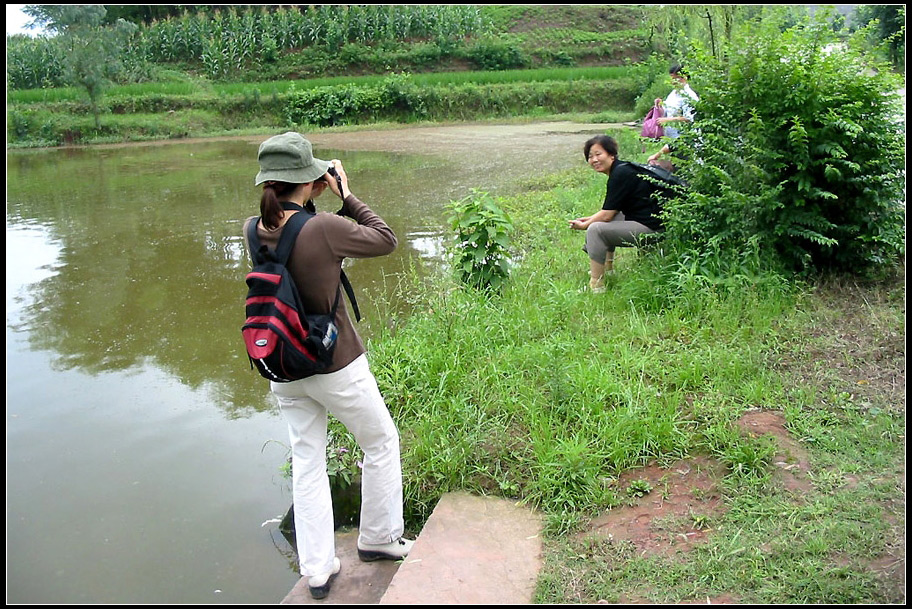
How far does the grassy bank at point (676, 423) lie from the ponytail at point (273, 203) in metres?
1.43

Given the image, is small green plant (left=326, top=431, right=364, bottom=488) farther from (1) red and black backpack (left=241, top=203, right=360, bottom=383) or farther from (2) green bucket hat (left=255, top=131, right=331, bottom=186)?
(2) green bucket hat (left=255, top=131, right=331, bottom=186)

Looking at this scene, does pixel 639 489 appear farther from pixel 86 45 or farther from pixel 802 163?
pixel 86 45

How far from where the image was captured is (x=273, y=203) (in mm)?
2725

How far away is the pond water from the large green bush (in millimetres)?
2425

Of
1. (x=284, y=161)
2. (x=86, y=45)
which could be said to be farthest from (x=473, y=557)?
(x=86, y=45)

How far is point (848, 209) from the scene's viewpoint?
5.12 metres

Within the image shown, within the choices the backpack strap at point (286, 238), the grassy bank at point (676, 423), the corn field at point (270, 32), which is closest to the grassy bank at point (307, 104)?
the corn field at point (270, 32)

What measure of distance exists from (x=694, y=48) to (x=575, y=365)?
2819 millimetres

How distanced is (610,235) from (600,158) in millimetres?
555

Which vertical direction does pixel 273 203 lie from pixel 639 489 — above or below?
above

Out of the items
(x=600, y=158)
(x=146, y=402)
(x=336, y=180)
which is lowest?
(x=146, y=402)

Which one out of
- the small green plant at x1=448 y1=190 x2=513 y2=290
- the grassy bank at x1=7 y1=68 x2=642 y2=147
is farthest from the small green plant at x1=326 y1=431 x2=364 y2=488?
the grassy bank at x1=7 y1=68 x2=642 y2=147

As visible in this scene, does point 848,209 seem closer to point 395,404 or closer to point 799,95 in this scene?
point 799,95

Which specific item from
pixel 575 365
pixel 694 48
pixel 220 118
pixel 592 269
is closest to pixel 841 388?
pixel 575 365
